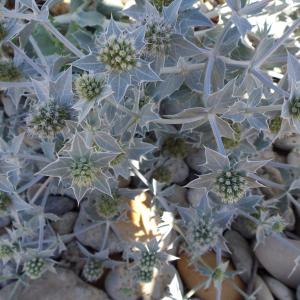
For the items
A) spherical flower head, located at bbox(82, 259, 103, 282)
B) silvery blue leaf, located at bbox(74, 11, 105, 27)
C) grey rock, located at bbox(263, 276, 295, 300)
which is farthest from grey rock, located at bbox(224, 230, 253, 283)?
silvery blue leaf, located at bbox(74, 11, 105, 27)

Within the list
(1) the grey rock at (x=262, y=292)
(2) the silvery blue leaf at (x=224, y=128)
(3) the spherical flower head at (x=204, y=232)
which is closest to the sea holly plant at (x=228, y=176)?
(2) the silvery blue leaf at (x=224, y=128)

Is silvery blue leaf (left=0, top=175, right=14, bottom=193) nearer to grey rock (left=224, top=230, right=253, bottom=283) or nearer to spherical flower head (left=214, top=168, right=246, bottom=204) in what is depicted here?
spherical flower head (left=214, top=168, right=246, bottom=204)

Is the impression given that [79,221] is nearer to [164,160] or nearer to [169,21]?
[164,160]

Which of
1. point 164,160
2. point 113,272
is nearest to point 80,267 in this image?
point 113,272

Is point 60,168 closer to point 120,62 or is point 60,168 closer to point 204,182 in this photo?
point 120,62

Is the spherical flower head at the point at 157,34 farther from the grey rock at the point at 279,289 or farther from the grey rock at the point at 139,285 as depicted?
the grey rock at the point at 279,289
